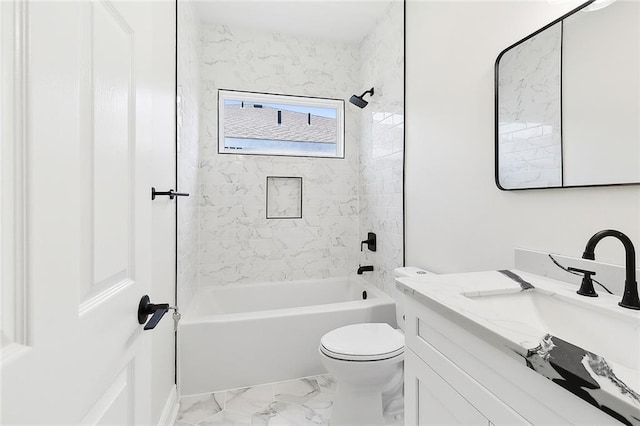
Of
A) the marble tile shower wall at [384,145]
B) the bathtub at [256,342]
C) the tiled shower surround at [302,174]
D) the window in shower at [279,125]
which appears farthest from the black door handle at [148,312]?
the window in shower at [279,125]

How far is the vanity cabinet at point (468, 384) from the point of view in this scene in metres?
0.56

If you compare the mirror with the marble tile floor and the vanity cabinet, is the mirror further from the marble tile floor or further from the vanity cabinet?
the marble tile floor

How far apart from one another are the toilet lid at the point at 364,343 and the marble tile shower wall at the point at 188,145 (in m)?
0.99

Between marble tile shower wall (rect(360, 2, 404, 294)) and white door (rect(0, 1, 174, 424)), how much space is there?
1.80 m

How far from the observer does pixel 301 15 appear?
8.02 feet

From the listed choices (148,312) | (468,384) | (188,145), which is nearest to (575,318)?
(468,384)

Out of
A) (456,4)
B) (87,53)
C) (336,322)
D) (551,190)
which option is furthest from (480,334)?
(456,4)

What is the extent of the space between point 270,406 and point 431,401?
1.20 metres

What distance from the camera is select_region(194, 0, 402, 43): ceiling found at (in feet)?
7.55

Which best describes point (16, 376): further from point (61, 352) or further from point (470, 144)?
point (470, 144)

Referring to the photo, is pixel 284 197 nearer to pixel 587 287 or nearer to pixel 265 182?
pixel 265 182

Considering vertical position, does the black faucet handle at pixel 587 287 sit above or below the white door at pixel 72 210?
below

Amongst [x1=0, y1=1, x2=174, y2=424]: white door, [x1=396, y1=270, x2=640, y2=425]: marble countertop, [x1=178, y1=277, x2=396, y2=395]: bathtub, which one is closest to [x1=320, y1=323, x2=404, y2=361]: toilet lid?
[x1=178, y1=277, x2=396, y2=395]: bathtub

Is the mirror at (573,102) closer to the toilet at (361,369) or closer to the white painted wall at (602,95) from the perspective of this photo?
the white painted wall at (602,95)
